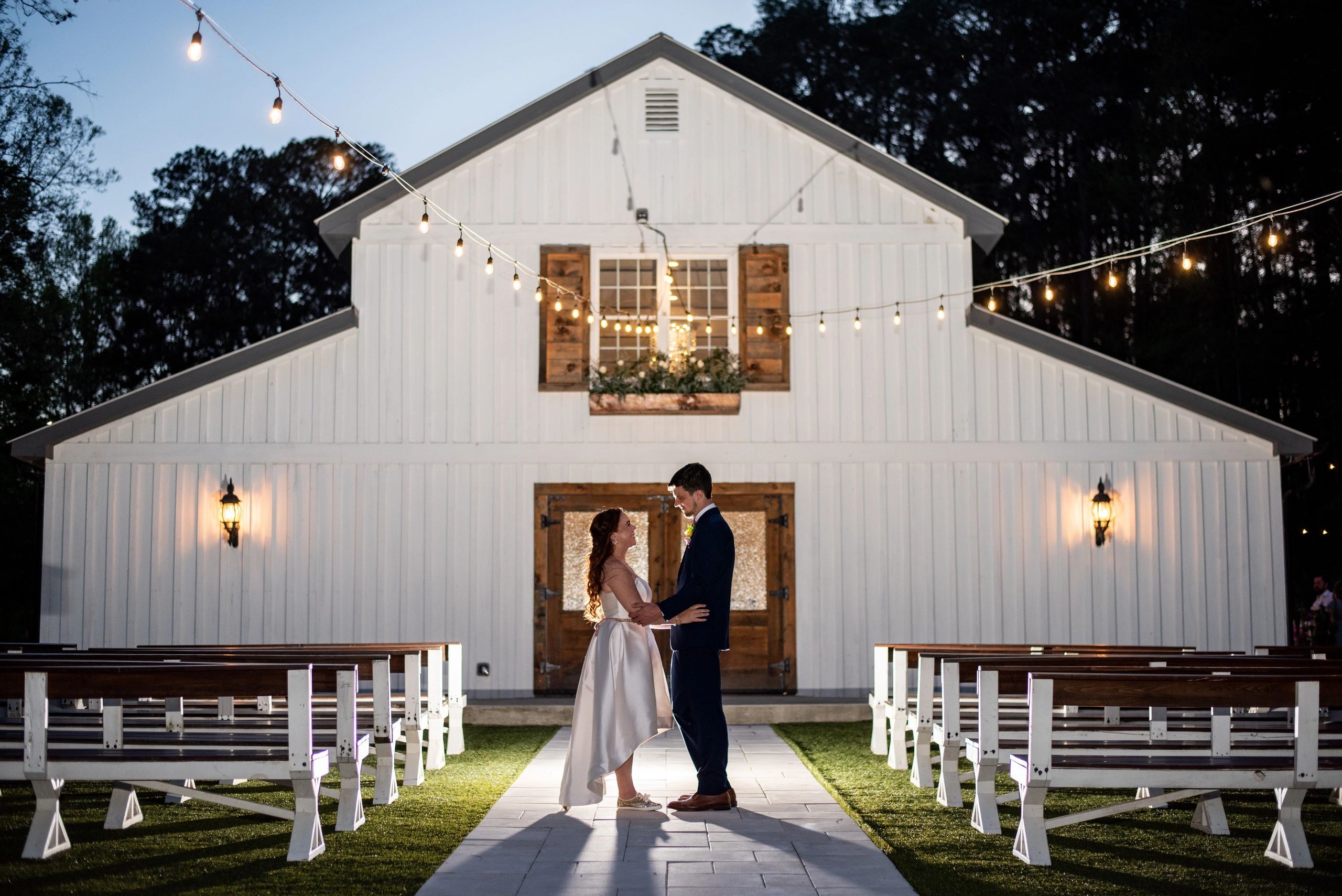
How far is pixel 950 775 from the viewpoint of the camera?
727cm

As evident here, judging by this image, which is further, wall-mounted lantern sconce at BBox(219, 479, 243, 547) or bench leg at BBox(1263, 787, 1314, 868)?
wall-mounted lantern sconce at BBox(219, 479, 243, 547)

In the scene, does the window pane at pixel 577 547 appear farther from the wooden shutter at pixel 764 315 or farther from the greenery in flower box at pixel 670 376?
the wooden shutter at pixel 764 315

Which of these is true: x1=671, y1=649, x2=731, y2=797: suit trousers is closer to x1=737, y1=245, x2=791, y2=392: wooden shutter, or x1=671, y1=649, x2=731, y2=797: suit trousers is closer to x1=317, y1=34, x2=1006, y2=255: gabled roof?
x1=737, y1=245, x2=791, y2=392: wooden shutter

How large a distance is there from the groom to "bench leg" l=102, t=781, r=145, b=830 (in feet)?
8.70

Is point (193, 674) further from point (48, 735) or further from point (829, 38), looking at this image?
point (829, 38)

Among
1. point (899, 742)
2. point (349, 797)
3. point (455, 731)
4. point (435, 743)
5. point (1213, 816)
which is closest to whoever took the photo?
point (1213, 816)

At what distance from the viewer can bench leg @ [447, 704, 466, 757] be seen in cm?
995

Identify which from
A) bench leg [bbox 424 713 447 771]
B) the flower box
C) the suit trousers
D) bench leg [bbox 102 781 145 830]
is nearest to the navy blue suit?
the suit trousers

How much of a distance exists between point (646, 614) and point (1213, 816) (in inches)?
116

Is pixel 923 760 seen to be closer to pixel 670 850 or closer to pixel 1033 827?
pixel 1033 827

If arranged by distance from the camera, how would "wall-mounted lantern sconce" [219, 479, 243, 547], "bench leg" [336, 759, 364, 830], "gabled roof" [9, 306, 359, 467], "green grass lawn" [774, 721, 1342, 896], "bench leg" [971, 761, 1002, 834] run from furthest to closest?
1. "wall-mounted lantern sconce" [219, 479, 243, 547]
2. "gabled roof" [9, 306, 359, 467]
3. "bench leg" [336, 759, 364, 830]
4. "bench leg" [971, 761, 1002, 834]
5. "green grass lawn" [774, 721, 1342, 896]

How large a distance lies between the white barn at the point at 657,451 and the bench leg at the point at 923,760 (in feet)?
17.6

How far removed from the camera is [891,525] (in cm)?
1355

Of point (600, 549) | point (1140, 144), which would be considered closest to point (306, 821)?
point (600, 549)
